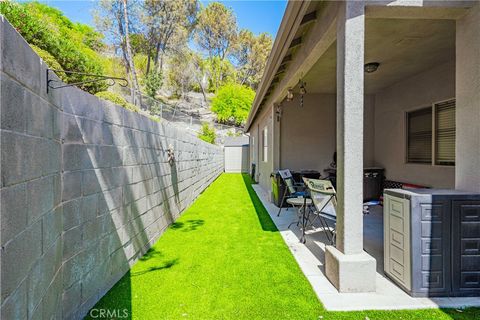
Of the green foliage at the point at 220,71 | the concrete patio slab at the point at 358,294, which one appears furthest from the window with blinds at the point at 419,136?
the green foliage at the point at 220,71

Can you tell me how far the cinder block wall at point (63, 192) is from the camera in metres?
1.23

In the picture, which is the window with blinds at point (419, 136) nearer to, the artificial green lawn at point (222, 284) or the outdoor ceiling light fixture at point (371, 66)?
the outdoor ceiling light fixture at point (371, 66)

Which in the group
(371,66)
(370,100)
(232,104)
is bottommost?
(370,100)

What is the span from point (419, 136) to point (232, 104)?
98.8ft

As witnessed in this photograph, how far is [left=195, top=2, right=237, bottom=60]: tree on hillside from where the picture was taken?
3369cm

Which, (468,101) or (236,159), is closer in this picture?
(468,101)

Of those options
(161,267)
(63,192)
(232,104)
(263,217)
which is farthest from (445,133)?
(232,104)

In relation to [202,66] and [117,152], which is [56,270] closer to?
[117,152]

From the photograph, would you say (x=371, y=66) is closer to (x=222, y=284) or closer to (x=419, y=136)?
(x=419, y=136)

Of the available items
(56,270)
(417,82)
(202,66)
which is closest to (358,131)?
(56,270)

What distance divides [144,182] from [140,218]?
50cm

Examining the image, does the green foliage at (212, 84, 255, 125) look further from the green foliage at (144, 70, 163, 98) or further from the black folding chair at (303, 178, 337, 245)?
the black folding chair at (303, 178, 337, 245)

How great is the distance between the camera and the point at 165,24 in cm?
2669

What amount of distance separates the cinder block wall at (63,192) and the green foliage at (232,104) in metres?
31.1
